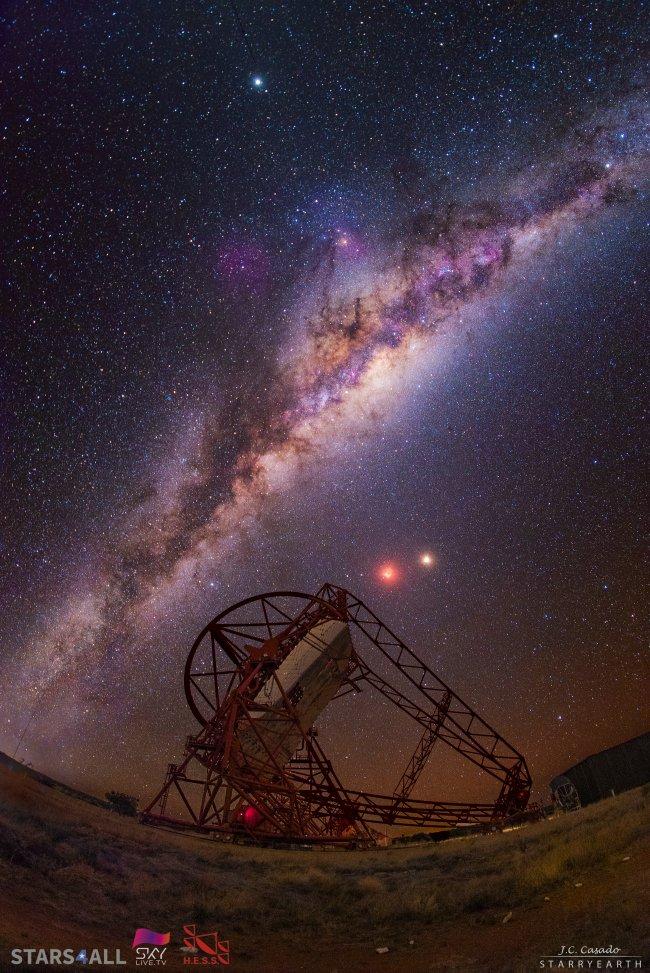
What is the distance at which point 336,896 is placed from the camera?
10.1 m

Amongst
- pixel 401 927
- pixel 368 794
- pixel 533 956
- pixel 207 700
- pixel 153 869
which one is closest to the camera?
pixel 533 956

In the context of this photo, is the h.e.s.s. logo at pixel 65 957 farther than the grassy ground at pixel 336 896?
No

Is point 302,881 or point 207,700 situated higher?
point 207,700

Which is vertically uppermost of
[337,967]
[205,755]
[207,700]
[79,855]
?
[207,700]

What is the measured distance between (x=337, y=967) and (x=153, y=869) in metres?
5.53

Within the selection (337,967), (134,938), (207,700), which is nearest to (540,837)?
(337,967)

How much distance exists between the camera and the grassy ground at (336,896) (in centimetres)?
617

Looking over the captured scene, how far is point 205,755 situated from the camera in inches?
698

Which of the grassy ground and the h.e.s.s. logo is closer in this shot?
the h.e.s.s. logo

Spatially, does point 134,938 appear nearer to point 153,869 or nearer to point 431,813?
point 153,869

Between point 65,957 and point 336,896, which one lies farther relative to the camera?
point 336,896

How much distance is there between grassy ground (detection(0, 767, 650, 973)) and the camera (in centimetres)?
617

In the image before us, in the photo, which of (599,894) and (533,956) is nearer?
(533,956)

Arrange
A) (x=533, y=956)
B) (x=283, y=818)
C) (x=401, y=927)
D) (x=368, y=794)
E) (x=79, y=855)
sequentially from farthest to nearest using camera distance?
(x=368, y=794), (x=283, y=818), (x=79, y=855), (x=401, y=927), (x=533, y=956)
